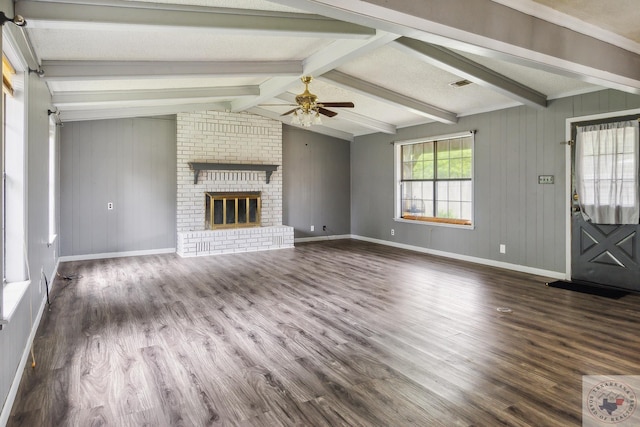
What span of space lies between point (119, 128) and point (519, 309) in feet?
22.7

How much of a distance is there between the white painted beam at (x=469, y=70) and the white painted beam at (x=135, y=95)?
3.06 m

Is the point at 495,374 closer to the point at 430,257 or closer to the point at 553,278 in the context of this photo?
the point at 553,278

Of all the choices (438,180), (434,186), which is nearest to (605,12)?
(438,180)

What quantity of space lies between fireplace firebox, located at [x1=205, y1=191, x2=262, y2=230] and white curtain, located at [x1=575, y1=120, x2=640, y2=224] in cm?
567

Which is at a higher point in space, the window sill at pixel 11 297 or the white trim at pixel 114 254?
the window sill at pixel 11 297

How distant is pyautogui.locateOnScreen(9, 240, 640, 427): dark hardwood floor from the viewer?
2.18 m

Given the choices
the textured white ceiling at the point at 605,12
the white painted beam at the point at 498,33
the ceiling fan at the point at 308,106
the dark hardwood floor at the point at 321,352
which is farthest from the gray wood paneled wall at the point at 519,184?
the ceiling fan at the point at 308,106

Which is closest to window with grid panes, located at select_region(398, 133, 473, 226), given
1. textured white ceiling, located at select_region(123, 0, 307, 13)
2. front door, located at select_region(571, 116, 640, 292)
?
front door, located at select_region(571, 116, 640, 292)

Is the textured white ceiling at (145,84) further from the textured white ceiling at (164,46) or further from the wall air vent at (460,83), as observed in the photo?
the wall air vent at (460,83)

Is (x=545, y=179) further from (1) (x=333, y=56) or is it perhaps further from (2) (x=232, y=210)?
(2) (x=232, y=210)
